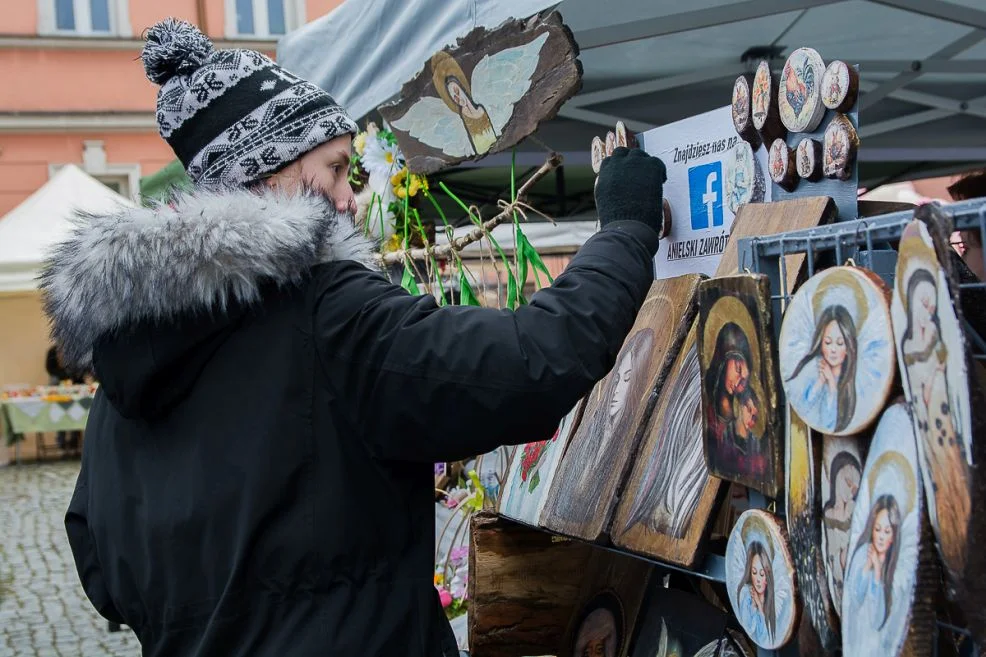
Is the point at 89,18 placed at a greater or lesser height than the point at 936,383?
greater

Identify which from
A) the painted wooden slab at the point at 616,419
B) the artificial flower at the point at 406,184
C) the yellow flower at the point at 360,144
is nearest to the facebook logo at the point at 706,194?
the painted wooden slab at the point at 616,419

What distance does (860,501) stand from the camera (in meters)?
0.93

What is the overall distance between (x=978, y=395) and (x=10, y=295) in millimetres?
10429

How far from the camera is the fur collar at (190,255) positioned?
1086 mm

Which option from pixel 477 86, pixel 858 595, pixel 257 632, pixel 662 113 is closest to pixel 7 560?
pixel 662 113

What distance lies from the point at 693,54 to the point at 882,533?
112 inches

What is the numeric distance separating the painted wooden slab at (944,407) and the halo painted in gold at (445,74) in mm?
1346

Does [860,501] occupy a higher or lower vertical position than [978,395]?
lower

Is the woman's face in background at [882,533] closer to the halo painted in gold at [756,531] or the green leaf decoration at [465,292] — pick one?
the halo painted in gold at [756,531]

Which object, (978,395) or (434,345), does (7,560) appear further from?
(978,395)

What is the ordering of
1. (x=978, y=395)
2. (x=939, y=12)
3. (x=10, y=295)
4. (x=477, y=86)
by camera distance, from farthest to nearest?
(x=10, y=295), (x=939, y=12), (x=477, y=86), (x=978, y=395)

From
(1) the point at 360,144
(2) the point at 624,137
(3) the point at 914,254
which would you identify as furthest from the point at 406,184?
(3) the point at 914,254

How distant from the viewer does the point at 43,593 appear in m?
4.89

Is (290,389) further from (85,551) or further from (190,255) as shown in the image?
(85,551)
